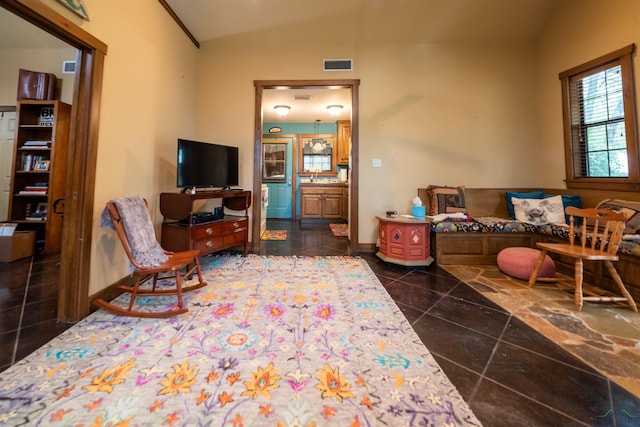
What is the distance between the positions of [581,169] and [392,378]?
3.73 metres

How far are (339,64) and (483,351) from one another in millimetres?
3654

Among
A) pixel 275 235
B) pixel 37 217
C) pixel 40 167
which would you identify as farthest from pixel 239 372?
→ pixel 40 167

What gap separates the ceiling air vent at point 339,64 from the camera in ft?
11.1

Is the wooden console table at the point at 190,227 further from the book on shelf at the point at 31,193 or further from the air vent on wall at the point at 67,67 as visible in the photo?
the air vent on wall at the point at 67,67

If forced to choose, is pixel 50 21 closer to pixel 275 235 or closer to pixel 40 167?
pixel 40 167

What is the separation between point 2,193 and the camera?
323cm

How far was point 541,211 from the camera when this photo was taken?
9.69 feet

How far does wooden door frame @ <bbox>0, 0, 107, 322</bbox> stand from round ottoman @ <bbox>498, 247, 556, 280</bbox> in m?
3.73

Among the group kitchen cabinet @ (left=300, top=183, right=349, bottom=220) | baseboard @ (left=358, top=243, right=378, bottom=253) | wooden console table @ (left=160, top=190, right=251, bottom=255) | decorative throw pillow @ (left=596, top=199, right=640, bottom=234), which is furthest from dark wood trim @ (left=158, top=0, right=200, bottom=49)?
decorative throw pillow @ (left=596, top=199, right=640, bottom=234)

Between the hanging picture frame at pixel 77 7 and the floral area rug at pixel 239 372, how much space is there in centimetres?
206

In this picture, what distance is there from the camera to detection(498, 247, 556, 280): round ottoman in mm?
2316

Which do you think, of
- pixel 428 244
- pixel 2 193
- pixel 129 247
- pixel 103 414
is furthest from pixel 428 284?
pixel 2 193

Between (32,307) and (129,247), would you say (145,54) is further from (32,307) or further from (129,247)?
(32,307)

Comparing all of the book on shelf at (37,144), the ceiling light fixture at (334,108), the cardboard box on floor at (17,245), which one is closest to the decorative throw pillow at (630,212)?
the ceiling light fixture at (334,108)
